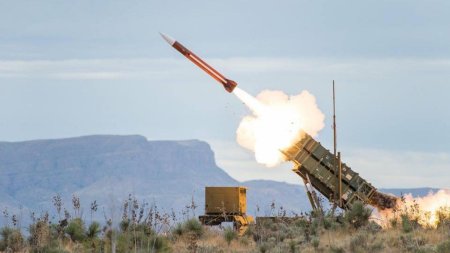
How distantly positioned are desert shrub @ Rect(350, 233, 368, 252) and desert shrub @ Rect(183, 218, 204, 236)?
6478 millimetres

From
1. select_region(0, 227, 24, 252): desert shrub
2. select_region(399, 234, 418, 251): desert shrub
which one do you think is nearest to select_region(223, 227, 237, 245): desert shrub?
select_region(399, 234, 418, 251): desert shrub

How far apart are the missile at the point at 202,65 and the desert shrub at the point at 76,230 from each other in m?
13.1

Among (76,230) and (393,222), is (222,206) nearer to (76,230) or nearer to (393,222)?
(393,222)

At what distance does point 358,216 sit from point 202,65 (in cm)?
999

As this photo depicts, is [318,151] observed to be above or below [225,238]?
above

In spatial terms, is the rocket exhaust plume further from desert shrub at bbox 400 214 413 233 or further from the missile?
the missile

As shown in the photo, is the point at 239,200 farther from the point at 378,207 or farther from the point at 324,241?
the point at 324,241

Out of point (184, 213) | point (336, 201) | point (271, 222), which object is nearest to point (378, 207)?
point (336, 201)

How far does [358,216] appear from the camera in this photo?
116 feet

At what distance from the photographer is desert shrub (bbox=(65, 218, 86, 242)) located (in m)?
29.1

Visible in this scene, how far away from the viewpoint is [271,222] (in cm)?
4006

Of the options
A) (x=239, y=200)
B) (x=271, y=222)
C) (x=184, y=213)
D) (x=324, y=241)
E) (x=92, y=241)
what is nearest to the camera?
(x=92, y=241)

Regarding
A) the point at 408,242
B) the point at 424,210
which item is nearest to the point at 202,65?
the point at 424,210

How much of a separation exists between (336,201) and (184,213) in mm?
9150
